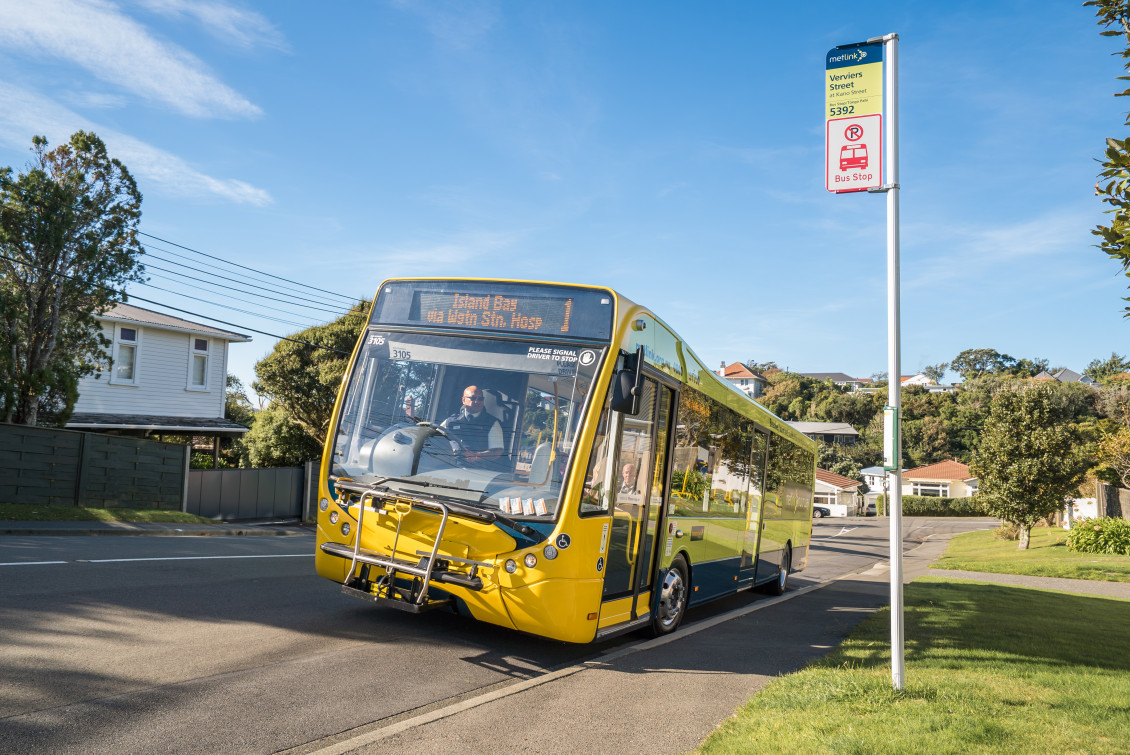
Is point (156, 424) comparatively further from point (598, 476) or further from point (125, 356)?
point (598, 476)

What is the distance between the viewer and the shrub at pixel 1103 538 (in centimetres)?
2780

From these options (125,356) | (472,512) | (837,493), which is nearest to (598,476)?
(472,512)

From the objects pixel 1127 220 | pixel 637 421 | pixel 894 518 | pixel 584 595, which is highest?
pixel 1127 220

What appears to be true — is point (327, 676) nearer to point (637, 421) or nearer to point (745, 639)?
point (637, 421)

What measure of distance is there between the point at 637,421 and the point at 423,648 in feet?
8.93

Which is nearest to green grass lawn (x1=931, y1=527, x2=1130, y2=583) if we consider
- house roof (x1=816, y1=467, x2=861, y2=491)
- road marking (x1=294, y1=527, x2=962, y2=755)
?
road marking (x1=294, y1=527, x2=962, y2=755)

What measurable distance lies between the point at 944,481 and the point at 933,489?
225 centimetres

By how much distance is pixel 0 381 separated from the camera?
17797mm

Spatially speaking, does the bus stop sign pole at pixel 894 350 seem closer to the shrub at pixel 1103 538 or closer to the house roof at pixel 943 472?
the shrub at pixel 1103 538

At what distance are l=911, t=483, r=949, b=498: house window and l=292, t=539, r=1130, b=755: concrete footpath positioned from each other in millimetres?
83739

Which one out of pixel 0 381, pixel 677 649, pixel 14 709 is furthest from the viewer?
pixel 0 381

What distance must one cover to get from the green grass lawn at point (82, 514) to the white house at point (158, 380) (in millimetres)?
7343

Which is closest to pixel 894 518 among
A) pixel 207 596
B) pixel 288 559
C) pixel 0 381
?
pixel 207 596

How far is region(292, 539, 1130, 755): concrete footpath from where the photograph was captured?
476cm
